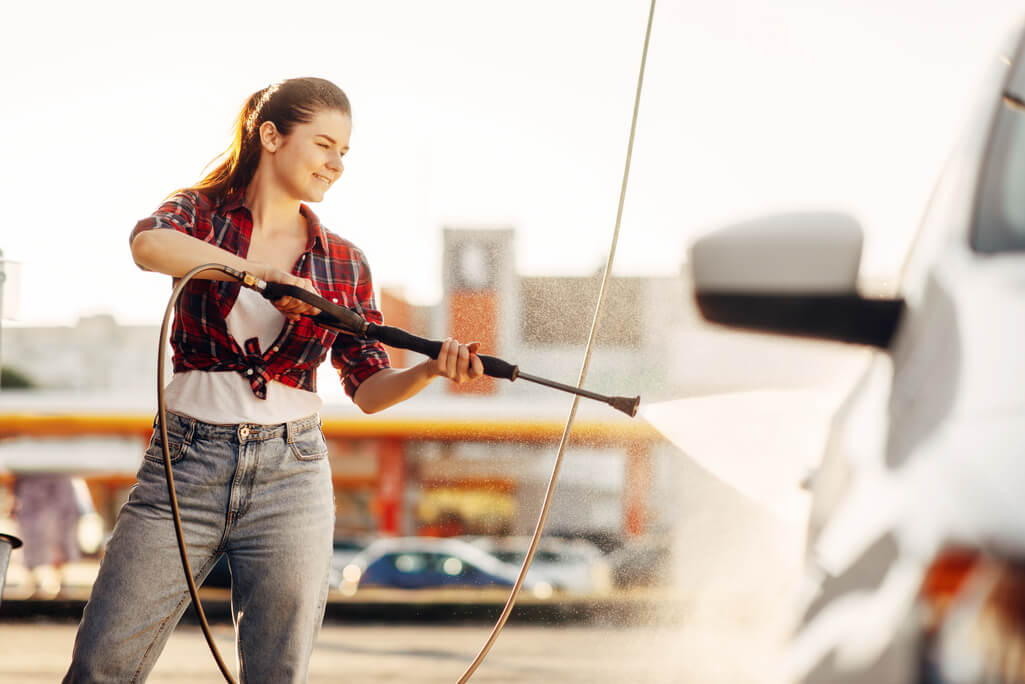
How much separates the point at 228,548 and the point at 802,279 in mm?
1022

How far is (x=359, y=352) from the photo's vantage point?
1812 mm

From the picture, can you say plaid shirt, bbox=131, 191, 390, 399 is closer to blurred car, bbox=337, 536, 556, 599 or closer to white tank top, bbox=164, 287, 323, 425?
white tank top, bbox=164, 287, 323, 425

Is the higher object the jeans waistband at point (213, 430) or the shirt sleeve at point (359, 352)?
the shirt sleeve at point (359, 352)

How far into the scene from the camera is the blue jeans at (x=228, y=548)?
1.55 m

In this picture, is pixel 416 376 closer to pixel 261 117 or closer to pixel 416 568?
pixel 261 117

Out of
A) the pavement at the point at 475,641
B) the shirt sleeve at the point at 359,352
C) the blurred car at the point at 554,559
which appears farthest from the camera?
the blurred car at the point at 554,559

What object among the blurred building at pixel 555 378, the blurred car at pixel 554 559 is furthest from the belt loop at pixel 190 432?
the blurred car at pixel 554 559

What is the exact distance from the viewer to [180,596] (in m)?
1.62

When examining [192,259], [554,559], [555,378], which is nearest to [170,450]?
[192,259]

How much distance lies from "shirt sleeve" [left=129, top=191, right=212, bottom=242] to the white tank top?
119mm

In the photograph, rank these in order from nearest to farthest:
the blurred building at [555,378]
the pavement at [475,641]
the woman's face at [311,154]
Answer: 1. the woman's face at [311,154]
2. the pavement at [475,641]
3. the blurred building at [555,378]

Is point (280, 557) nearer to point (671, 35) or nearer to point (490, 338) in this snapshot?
point (490, 338)

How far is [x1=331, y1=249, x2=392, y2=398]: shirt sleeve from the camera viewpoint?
1.80m

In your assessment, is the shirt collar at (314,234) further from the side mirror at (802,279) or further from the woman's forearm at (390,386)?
the side mirror at (802,279)
